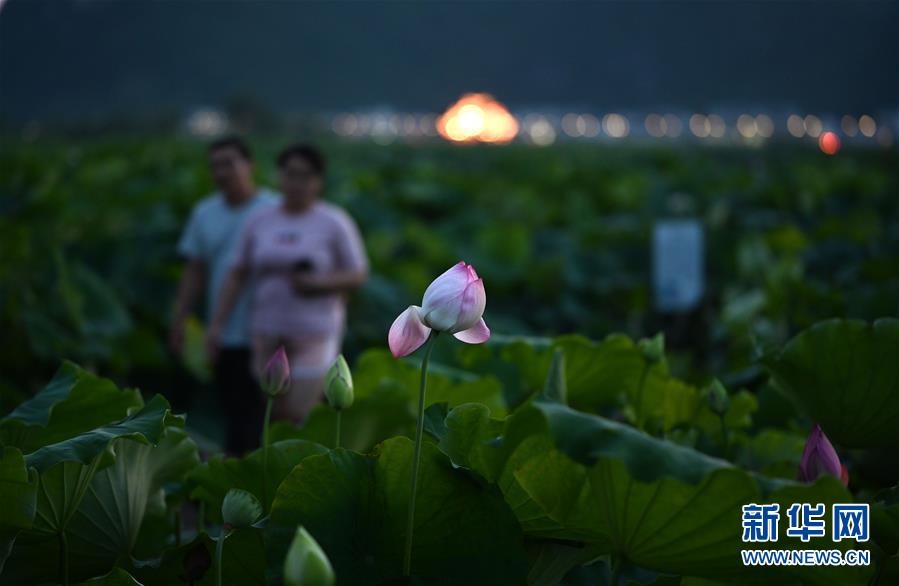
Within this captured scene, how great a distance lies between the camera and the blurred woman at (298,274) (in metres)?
3.20

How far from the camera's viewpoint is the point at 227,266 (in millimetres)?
3479

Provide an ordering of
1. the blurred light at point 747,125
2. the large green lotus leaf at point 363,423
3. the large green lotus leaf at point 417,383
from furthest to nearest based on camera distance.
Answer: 1. the blurred light at point 747,125
2. the large green lotus leaf at point 417,383
3. the large green lotus leaf at point 363,423

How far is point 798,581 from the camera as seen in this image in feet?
2.67

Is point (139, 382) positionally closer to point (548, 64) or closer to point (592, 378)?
point (592, 378)

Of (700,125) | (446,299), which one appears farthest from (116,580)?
(700,125)

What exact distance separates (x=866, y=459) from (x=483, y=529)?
0.68 m

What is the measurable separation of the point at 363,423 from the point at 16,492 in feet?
2.07

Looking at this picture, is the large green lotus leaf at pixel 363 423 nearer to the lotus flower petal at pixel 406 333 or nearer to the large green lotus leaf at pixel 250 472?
the large green lotus leaf at pixel 250 472

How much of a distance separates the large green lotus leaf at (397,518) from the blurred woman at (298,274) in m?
2.34

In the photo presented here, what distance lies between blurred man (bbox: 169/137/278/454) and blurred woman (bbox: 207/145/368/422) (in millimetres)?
149

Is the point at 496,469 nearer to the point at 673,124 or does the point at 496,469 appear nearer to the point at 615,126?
the point at 673,124

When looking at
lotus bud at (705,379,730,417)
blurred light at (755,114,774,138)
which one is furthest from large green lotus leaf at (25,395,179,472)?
blurred light at (755,114,774,138)

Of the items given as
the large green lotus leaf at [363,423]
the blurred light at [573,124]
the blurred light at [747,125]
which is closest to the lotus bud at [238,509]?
the large green lotus leaf at [363,423]

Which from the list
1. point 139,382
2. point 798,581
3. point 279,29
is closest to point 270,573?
point 798,581
